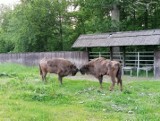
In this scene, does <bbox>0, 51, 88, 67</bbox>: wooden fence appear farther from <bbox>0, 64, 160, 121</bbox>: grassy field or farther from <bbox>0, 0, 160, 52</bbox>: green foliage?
<bbox>0, 64, 160, 121</bbox>: grassy field

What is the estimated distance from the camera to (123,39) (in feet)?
68.1

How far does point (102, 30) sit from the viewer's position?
1064 inches

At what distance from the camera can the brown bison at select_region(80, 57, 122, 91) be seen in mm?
13609

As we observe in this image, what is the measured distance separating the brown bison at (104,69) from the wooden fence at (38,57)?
8667 mm

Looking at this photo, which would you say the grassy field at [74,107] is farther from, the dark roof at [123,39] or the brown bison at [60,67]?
the dark roof at [123,39]

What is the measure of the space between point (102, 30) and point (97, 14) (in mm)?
3589

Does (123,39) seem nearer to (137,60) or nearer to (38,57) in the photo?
(137,60)

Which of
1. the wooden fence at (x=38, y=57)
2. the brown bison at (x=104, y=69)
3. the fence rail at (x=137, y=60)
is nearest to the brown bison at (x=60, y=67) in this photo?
the brown bison at (x=104, y=69)

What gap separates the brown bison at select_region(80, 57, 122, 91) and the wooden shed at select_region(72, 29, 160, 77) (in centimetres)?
533

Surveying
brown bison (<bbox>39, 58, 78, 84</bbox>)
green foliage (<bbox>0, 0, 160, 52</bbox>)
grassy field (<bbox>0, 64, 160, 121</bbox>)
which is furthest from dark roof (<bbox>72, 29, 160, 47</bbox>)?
grassy field (<bbox>0, 64, 160, 121</bbox>)

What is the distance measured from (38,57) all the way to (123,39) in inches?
383

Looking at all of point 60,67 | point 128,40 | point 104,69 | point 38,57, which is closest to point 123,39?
point 128,40

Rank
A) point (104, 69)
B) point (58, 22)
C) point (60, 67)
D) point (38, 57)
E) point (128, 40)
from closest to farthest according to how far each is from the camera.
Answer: point (104, 69) < point (60, 67) < point (128, 40) < point (38, 57) < point (58, 22)

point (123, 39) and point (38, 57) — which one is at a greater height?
point (123, 39)
